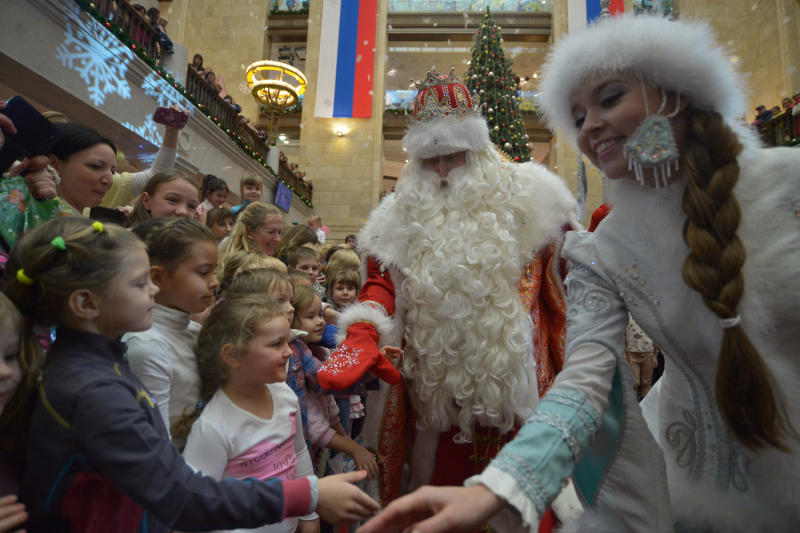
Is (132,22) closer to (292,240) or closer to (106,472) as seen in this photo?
(292,240)

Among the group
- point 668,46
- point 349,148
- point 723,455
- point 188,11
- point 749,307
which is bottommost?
point 723,455

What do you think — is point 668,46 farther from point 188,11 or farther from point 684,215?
point 188,11

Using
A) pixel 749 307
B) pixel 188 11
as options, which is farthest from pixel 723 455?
pixel 188 11

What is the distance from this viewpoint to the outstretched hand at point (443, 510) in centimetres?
76

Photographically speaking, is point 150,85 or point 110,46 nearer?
point 110,46

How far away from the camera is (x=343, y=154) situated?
14.6 m

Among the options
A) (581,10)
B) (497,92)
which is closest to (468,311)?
(497,92)

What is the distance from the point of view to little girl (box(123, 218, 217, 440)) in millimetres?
1687

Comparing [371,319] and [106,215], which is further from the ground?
[106,215]

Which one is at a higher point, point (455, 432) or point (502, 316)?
point (502, 316)

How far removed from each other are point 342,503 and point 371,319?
3.02ft

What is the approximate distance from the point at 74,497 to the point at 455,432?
1.47 meters

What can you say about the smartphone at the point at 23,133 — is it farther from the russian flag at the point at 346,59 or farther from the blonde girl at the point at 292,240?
the russian flag at the point at 346,59

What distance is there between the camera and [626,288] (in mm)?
1087
